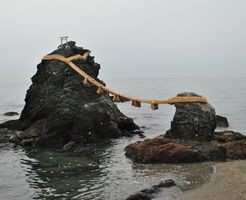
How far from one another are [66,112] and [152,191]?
1306 cm

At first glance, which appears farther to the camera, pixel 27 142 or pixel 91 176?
pixel 27 142

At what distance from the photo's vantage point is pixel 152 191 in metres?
14.0

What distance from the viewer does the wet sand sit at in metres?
13.1

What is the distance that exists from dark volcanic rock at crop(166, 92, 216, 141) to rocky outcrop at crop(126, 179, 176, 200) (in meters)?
6.77

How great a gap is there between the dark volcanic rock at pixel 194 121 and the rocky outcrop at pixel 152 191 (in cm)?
677

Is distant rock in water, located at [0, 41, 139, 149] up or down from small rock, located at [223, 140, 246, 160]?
up

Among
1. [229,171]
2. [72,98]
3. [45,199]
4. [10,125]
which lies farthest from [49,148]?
[229,171]

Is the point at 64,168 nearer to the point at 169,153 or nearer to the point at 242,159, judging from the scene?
the point at 169,153

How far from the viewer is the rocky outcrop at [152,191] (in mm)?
13373

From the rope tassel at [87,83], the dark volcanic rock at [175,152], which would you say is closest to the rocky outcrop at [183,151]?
the dark volcanic rock at [175,152]

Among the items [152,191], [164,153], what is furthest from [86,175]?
[152,191]

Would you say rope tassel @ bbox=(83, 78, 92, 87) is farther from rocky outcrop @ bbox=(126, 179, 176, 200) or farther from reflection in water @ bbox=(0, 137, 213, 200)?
rocky outcrop @ bbox=(126, 179, 176, 200)

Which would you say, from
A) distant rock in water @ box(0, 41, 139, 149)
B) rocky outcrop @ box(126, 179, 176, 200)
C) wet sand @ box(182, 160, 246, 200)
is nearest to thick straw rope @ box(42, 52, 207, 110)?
distant rock in water @ box(0, 41, 139, 149)

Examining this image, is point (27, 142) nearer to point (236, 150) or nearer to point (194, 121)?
point (194, 121)
